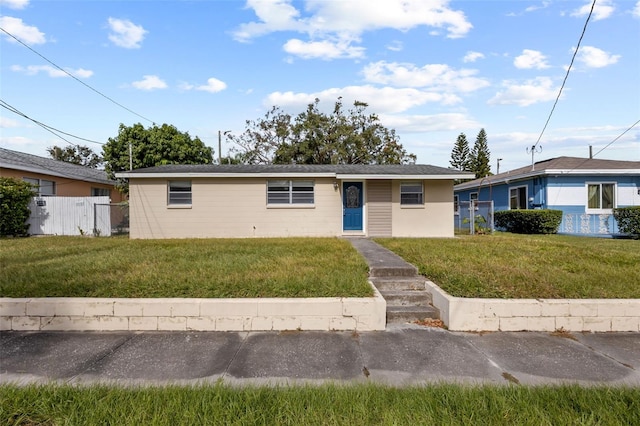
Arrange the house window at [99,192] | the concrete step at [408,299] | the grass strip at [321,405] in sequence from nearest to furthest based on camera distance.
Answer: the grass strip at [321,405]
the concrete step at [408,299]
the house window at [99,192]

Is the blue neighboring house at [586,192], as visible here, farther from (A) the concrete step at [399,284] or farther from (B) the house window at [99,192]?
(B) the house window at [99,192]

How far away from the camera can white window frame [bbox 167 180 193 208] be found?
12484mm

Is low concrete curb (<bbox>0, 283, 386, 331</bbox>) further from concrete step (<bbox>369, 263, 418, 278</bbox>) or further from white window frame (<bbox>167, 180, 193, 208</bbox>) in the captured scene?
white window frame (<bbox>167, 180, 193, 208</bbox>)

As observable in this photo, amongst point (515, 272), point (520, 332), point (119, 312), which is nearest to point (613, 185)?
point (515, 272)

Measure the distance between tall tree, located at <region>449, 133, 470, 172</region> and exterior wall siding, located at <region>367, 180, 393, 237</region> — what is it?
40.8m

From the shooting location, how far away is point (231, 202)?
1256 centimetres

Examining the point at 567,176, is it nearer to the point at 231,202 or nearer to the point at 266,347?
the point at 231,202

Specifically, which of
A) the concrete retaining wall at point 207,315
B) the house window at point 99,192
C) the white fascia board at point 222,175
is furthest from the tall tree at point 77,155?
the concrete retaining wall at point 207,315

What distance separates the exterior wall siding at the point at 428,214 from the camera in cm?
1272

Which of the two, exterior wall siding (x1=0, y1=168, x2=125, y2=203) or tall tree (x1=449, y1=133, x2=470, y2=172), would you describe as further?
tall tree (x1=449, y1=133, x2=470, y2=172)

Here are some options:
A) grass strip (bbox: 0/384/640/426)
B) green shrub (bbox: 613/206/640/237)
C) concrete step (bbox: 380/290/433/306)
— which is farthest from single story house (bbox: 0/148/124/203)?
green shrub (bbox: 613/206/640/237)

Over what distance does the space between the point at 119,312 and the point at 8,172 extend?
50.0 feet

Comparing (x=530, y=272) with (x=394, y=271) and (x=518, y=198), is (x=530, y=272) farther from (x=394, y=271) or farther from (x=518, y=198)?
(x=518, y=198)

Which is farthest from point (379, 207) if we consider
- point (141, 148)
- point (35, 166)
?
Result: point (35, 166)
